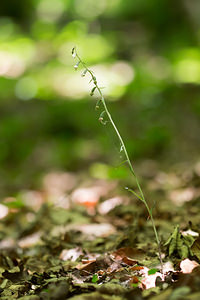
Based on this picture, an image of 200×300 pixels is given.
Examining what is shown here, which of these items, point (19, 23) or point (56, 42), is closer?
point (56, 42)

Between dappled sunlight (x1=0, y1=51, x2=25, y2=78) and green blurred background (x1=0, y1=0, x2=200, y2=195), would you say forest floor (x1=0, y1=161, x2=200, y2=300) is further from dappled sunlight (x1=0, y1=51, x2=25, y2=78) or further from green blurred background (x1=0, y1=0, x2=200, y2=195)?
dappled sunlight (x1=0, y1=51, x2=25, y2=78)

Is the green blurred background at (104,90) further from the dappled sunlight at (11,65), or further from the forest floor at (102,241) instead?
the forest floor at (102,241)

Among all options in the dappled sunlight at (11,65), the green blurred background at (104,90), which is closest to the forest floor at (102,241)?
the green blurred background at (104,90)

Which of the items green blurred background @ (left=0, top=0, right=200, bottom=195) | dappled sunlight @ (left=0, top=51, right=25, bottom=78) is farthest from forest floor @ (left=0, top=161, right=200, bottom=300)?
dappled sunlight @ (left=0, top=51, right=25, bottom=78)

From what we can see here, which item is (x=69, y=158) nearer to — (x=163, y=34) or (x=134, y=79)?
(x=134, y=79)

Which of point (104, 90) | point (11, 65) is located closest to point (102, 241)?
point (104, 90)

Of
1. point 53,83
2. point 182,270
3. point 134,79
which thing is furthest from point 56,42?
point 182,270
